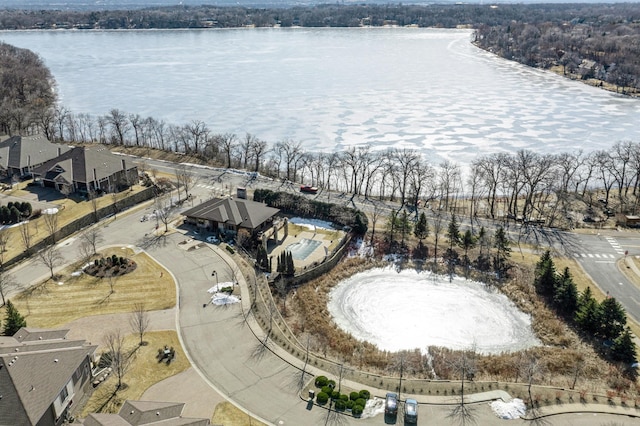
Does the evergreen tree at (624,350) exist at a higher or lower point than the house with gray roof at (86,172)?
lower

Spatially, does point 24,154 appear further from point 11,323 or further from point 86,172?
point 11,323

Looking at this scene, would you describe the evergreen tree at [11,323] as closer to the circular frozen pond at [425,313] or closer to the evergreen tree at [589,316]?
the circular frozen pond at [425,313]

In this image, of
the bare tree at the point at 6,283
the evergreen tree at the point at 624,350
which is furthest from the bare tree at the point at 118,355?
the evergreen tree at the point at 624,350

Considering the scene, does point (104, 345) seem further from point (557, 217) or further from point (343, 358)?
point (557, 217)

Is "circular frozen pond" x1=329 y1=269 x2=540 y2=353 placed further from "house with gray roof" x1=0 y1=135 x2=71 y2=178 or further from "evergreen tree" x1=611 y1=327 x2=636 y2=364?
"house with gray roof" x1=0 y1=135 x2=71 y2=178

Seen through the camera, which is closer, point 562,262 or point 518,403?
point 518,403

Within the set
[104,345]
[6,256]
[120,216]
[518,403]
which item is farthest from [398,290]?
[6,256]
